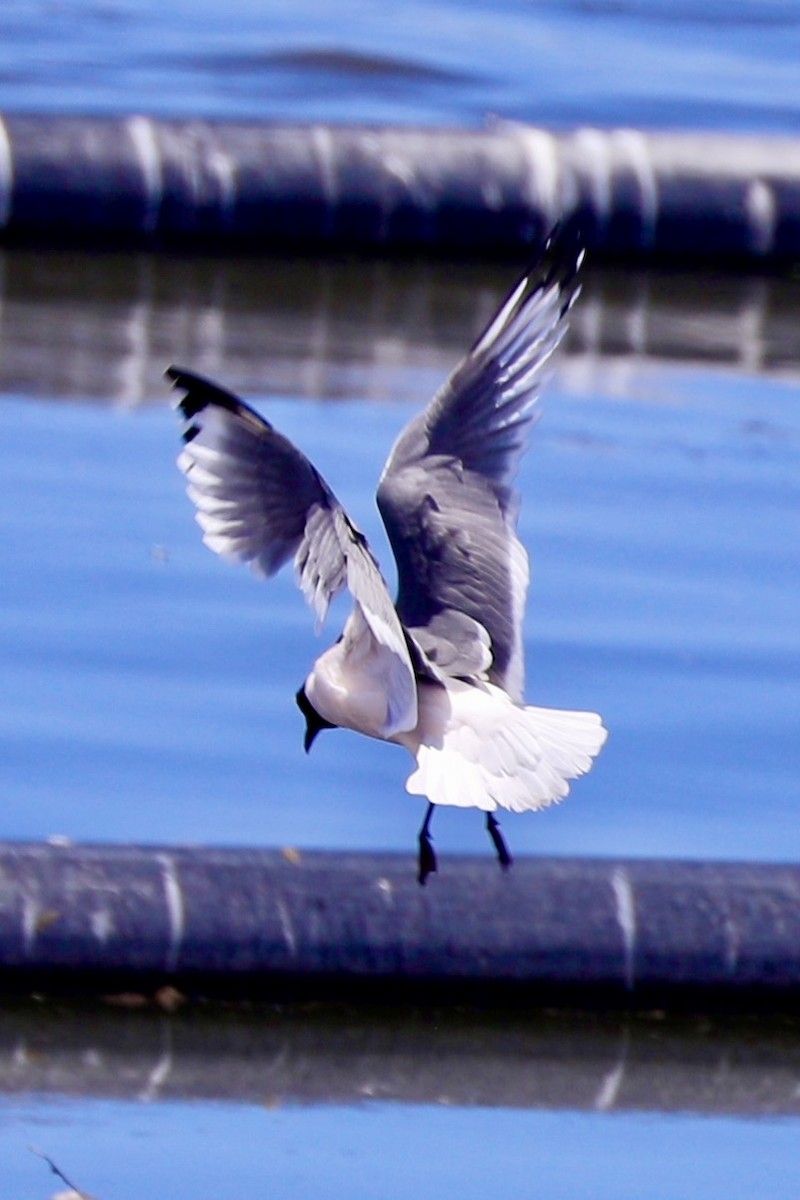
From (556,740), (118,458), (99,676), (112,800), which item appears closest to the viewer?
(556,740)

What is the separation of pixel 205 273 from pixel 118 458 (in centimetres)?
297

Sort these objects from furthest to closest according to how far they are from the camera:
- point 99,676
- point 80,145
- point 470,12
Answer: point 470,12
point 80,145
point 99,676

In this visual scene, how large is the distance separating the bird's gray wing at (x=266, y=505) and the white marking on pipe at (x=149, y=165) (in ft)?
23.9

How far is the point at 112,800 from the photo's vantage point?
6273 millimetres

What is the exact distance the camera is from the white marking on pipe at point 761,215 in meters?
12.6

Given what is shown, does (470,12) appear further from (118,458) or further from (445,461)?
(445,461)

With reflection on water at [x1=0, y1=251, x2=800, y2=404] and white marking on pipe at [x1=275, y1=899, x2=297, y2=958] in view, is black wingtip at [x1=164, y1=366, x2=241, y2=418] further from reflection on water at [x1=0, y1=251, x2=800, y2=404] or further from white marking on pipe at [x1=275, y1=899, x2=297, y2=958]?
reflection on water at [x1=0, y1=251, x2=800, y2=404]

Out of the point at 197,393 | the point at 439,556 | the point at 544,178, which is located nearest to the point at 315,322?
the point at 544,178

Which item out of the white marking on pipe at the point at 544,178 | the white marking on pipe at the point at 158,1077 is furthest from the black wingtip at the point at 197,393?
the white marking on pipe at the point at 544,178

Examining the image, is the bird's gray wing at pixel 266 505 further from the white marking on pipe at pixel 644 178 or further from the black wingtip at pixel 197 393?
the white marking on pipe at pixel 644 178

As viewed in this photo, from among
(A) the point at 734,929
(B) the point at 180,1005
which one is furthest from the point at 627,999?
(B) the point at 180,1005

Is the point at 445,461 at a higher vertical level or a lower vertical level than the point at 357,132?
lower

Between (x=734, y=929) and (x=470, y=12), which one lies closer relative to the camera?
(x=734, y=929)

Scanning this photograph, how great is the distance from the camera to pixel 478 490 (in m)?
5.21
